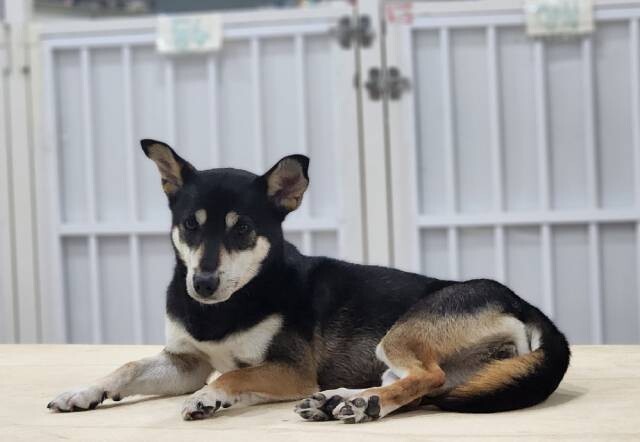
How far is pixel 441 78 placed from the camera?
9.61 ft

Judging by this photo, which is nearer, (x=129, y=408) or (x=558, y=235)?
(x=129, y=408)

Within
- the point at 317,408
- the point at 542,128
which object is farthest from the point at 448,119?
the point at 317,408

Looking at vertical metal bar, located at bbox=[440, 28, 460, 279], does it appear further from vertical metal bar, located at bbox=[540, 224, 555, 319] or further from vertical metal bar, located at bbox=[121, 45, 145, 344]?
vertical metal bar, located at bbox=[121, 45, 145, 344]

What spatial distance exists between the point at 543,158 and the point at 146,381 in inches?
64.7

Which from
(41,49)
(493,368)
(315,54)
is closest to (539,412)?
(493,368)

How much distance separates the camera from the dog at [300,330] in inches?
55.9

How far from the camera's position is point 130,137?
307cm

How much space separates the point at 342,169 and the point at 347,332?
1.37 meters

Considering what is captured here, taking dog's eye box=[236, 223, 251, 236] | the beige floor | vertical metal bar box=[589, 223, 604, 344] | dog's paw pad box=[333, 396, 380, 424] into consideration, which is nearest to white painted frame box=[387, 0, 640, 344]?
vertical metal bar box=[589, 223, 604, 344]

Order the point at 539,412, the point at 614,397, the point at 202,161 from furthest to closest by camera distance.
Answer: the point at 202,161 → the point at 614,397 → the point at 539,412

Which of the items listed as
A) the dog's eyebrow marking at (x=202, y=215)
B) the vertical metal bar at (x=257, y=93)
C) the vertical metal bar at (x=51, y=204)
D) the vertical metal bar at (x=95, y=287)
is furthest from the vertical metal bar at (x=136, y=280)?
the dog's eyebrow marking at (x=202, y=215)

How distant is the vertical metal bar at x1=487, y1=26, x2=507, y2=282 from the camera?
2.87 m

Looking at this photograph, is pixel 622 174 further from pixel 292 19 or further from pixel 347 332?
pixel 347 332

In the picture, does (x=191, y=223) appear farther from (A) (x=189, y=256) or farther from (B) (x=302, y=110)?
(B) (x=302, y=110)
